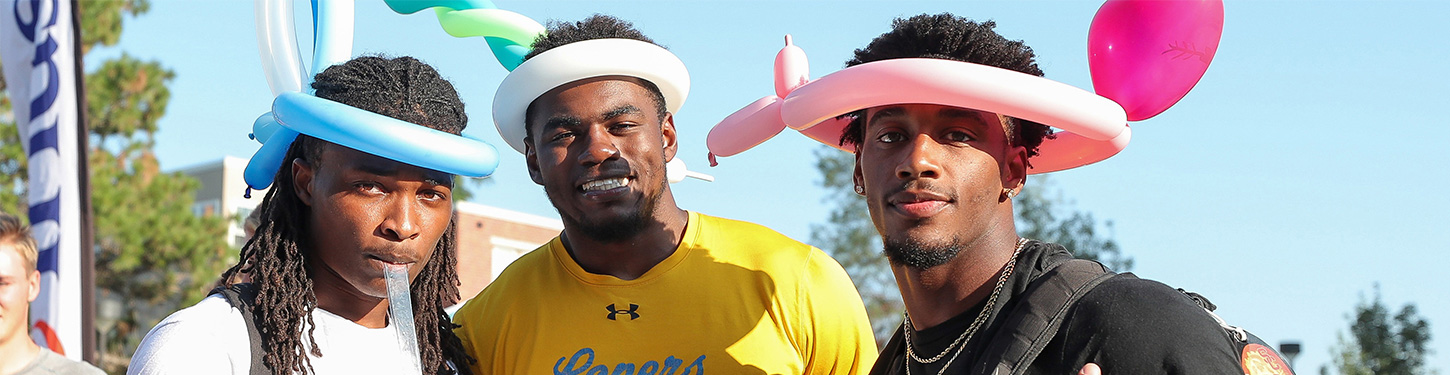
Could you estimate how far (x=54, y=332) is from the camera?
6906mm

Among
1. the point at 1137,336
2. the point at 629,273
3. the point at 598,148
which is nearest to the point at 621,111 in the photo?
the point at 598,148

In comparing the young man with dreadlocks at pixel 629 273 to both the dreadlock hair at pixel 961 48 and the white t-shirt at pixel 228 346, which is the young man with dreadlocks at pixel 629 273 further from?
the dreadlock hair at pixel 961 48

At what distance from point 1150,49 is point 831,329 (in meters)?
1.39

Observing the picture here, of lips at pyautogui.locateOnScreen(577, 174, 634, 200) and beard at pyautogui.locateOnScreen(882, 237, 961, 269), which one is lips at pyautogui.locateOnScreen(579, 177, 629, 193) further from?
beard at pyautogui.locateOnScreen(882, 237, 961, 269)

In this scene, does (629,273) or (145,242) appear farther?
(145,242)

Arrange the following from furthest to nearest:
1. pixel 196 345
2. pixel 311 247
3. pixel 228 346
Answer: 1. pixel 311 247
2. pixel 228 346
3. pixel 196 345

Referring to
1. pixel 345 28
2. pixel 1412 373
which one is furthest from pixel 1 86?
pixel 1412 373

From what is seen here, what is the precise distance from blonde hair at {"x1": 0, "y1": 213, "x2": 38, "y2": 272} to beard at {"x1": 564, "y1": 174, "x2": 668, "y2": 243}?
2.34 m

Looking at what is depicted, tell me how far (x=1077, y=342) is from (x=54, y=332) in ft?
20.1

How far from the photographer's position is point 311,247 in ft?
11.4

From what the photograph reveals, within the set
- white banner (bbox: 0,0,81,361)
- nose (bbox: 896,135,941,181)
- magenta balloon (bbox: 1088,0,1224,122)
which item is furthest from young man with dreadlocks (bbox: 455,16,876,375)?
white banner (bbox: 0,0,81,361)

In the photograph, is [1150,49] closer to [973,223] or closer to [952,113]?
[952,113]

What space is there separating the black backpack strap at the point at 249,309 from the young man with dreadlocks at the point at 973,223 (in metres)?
1.54

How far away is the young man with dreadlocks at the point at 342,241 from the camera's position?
3.26 m
